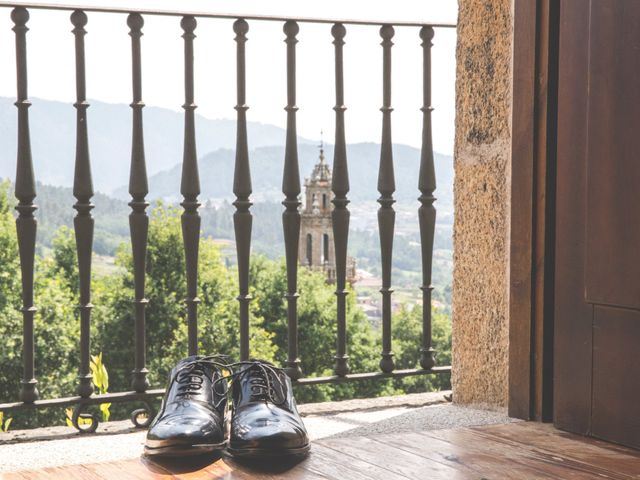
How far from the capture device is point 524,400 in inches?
79.2

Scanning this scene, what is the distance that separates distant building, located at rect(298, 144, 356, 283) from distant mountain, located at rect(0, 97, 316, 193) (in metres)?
3.10

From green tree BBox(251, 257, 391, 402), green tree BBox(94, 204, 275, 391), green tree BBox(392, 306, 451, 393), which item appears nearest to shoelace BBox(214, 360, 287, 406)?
green tree BBox(94, 204, 275, 391)

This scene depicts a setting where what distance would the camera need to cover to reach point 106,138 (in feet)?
111

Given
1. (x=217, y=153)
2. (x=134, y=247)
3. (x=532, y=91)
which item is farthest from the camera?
(x=217, y=153)

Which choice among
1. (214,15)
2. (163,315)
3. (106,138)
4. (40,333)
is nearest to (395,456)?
(214,15)

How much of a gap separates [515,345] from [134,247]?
1.02m

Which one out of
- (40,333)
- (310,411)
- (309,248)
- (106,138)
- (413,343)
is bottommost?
(413,343)

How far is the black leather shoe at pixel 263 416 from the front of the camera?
5.13 ft

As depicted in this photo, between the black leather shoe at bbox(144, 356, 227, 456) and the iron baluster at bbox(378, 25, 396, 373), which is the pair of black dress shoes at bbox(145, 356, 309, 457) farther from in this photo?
the iron baluster at bbox(378, 25, 396, 373)

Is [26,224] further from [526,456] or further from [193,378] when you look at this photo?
[526,456]

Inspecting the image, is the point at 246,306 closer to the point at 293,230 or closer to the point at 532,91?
the point at 293,230

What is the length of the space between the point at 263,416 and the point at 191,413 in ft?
0.48

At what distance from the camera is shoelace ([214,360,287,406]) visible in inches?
67.3

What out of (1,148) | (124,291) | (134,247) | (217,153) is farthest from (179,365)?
(1,148)
